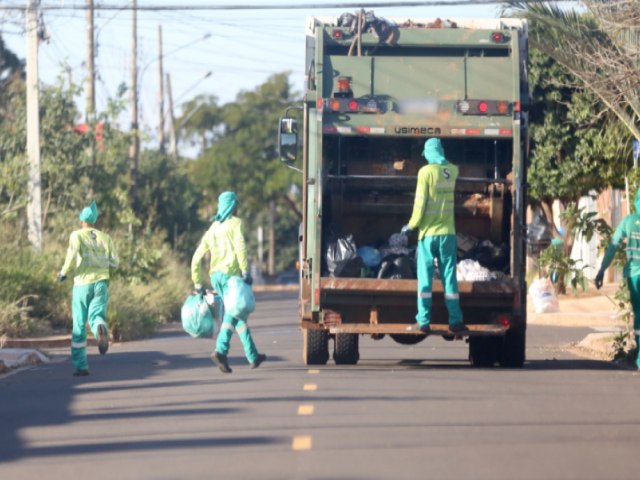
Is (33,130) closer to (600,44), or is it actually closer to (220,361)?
(600,44)

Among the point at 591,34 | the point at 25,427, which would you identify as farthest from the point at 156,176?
the point at 25,427

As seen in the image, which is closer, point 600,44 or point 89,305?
point 89,305

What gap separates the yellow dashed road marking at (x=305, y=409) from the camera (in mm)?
9766

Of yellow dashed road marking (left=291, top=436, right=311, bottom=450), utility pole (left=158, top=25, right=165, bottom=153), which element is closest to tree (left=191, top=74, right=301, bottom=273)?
utility pole (left=158, top=25, right=165, bottom=153)

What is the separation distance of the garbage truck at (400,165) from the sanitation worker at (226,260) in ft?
2.23

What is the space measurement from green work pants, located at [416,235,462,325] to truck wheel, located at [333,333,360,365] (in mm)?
1145

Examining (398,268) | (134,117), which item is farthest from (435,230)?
(134,117)

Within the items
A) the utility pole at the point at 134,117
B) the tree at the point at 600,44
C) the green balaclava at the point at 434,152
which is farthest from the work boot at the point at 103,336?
the utility pole at the point at 134,117

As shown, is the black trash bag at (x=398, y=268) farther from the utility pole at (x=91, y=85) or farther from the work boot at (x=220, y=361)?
the utility pole at (x=91, y=85)

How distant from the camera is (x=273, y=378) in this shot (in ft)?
40.2

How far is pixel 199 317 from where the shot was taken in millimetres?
13352

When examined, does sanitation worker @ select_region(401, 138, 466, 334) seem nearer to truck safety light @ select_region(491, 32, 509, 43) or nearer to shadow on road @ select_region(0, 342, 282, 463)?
truck safety light @ select_region(491, 32, 509, 43)

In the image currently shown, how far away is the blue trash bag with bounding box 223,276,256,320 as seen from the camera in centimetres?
1260

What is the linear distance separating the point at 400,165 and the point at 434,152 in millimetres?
1028
